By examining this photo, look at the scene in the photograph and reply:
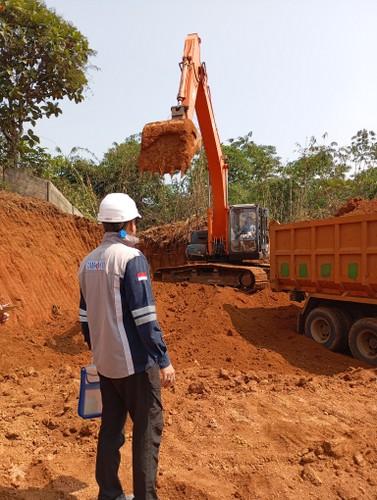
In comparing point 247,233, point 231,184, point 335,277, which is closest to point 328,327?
point 335,277

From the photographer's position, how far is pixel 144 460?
2.92 meters

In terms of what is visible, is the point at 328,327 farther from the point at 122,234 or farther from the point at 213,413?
the point at 122,234

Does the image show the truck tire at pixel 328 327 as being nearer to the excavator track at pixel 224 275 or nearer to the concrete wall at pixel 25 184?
the excavator track at pixel 224 275

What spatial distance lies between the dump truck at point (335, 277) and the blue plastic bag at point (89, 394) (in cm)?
532

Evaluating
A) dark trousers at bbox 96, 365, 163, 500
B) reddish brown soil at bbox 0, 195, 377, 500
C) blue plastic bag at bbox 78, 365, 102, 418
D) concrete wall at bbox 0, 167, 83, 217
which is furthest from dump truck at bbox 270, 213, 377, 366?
concrete wall at bbox 0, 167, 83, 217

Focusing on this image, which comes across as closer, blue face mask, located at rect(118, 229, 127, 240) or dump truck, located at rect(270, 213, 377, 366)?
blue face mask, located at rect(118, 229, 127, 240)

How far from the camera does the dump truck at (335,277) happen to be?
773 cm

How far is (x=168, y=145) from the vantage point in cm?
916

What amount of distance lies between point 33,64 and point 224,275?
6.82m

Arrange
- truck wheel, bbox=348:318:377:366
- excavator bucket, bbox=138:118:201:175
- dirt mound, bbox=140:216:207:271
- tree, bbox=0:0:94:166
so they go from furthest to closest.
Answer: dirt mound, bbox=140:216:207:271 → tree, bbox=0:0:94:166 → excavator bucket, bbox=138:118:201:175 → truck wheel, bbox=348:318:377:366

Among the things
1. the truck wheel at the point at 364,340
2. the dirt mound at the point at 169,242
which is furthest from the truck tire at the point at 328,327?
the dirt mound at the point at 169,242

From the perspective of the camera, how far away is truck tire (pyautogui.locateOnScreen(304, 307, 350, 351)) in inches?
329

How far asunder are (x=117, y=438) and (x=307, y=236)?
21.1 ft

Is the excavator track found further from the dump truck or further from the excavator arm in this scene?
the dump truck
